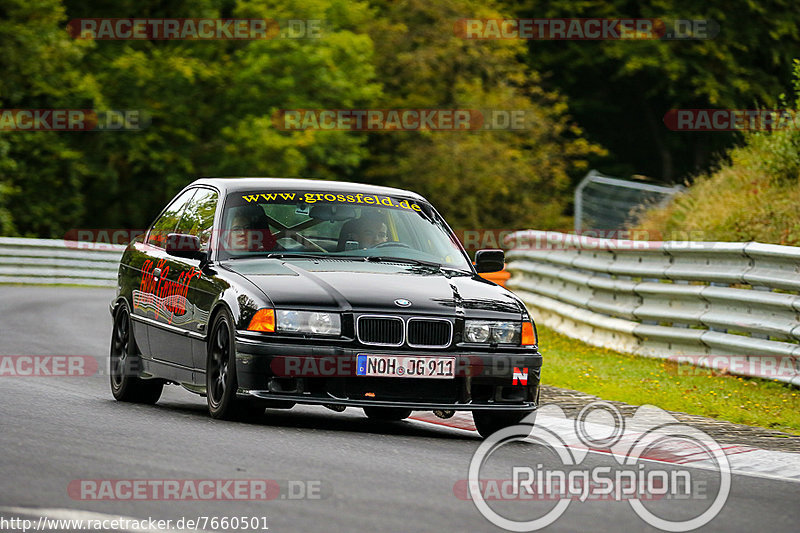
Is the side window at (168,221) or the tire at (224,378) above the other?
the side window at (168,221)

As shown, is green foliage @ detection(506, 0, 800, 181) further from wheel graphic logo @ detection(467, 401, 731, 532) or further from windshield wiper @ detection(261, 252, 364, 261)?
windshield wiper @ detection(261, 252, 364, 261)

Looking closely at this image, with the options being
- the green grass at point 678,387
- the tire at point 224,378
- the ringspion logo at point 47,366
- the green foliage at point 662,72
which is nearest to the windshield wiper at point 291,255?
the tire at point 224,378

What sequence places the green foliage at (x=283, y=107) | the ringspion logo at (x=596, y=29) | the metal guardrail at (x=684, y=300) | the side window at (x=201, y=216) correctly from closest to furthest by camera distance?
the side window at (x=201, y=216), the metal guardrail at (x=684, y=300), the green foliage at (x=283, y=107), the ringspion logo at (x=596, y=29)

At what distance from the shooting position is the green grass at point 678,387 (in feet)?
35.6

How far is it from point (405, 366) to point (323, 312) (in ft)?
1.91

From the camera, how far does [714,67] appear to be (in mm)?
48969

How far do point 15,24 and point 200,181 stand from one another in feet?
104

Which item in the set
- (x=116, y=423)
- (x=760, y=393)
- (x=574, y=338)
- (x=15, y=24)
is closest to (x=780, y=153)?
(x=574, y=338)

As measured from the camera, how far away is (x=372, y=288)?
9117mm

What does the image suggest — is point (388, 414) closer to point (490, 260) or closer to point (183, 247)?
point (490, 260)

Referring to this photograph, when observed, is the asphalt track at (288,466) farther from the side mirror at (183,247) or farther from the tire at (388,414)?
the side mirror at (183,247)

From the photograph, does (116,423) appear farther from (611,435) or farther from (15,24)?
(15,24)

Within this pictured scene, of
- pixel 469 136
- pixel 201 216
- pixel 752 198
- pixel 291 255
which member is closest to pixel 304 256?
pixel 291 255

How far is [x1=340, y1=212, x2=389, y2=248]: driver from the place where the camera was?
1023 cm
